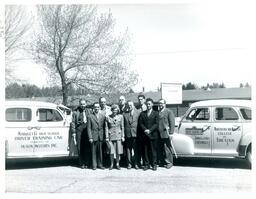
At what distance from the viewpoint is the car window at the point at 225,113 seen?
28.0 feet

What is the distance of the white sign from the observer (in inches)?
528

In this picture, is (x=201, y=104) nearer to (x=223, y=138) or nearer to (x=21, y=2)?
(x=223, y=138)

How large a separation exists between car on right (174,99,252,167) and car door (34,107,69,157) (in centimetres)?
269

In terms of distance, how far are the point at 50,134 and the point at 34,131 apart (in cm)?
37

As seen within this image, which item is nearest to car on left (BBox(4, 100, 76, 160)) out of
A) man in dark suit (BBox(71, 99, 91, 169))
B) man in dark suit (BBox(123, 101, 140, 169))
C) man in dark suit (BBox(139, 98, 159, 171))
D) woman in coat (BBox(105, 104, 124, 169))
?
man in dark suit (BBox(71, 99, 91, 169))

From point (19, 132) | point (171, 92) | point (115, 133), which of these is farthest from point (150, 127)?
point (171, 92)

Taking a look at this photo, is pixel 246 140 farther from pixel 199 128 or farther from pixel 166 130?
pixel 166 130

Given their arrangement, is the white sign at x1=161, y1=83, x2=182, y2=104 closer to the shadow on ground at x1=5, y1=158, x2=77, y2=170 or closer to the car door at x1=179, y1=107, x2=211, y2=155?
the car door at x1=179, y1=107, x2=211, y2=155

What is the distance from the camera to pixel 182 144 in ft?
28.5

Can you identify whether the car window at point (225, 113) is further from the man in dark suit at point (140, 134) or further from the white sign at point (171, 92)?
the white sign at point (171, 92)

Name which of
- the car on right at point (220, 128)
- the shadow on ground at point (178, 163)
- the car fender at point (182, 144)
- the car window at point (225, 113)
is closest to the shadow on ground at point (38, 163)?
the shadow on ground at point (178, 163)

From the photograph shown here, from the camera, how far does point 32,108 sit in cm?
885

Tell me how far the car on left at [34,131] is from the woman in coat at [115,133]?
1041mm

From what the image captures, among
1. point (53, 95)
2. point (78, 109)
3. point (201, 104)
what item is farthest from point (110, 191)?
point (53, 95)
